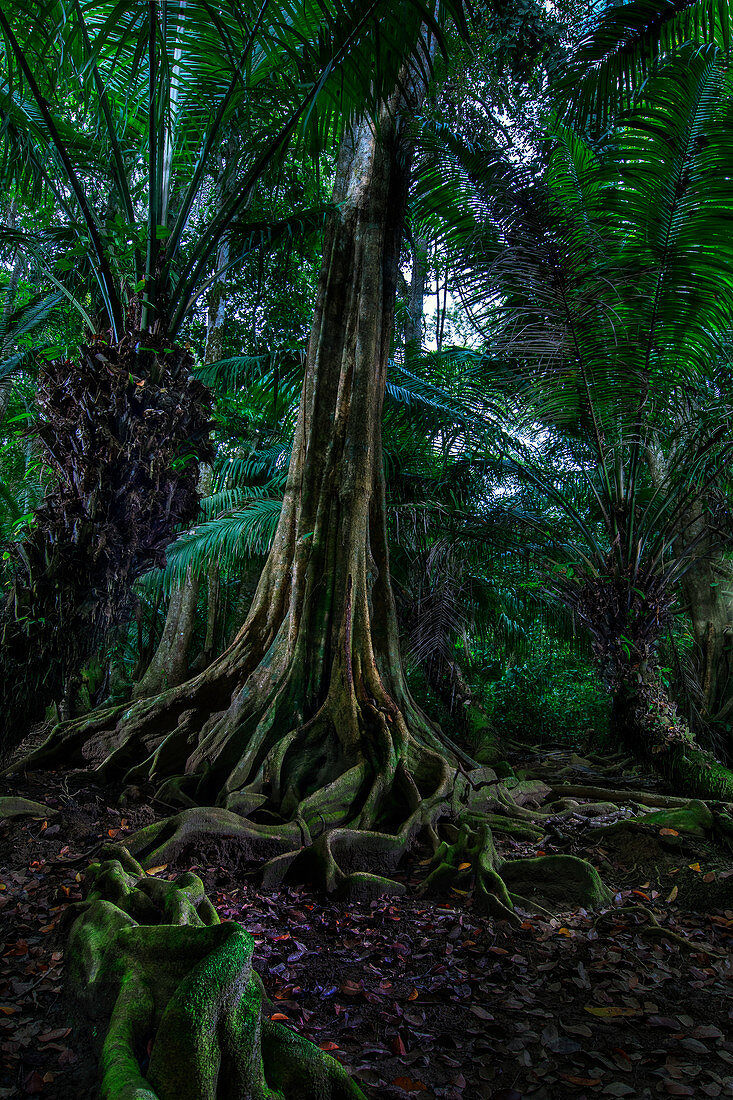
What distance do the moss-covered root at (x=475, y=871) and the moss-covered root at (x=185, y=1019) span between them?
1.50 m

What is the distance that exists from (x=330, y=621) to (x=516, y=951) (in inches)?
100

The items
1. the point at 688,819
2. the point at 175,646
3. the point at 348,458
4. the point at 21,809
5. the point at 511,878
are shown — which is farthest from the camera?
the point at 175,646

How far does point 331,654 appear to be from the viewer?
15.1 feet

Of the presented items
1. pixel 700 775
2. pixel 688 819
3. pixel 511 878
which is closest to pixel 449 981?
pixel 511 878

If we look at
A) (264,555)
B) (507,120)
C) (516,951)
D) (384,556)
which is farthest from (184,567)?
(507,120)

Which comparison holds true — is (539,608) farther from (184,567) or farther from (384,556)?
(184,567)

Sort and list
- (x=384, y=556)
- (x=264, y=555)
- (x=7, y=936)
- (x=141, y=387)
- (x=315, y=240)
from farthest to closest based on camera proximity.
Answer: (x=264, y=555) < (x=315, y=240) < (x=384, y=556) < (x=141, y=387) < (x=7, y=936)

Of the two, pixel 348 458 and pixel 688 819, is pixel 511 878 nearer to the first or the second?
pixel 688 819

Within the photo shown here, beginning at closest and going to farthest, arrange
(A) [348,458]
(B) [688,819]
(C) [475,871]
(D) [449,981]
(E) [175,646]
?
(D) [449,981], (C) [475,871], (B) [688,819], (A) [348,458], (E) [175,646]

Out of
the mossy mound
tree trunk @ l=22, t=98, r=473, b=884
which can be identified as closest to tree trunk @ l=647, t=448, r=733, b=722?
the mossy mound

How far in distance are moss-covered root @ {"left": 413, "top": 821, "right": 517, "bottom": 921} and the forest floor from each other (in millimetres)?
84

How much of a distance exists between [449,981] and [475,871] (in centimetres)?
80

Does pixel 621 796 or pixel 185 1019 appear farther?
pixel 621 796

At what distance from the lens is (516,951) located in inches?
106
